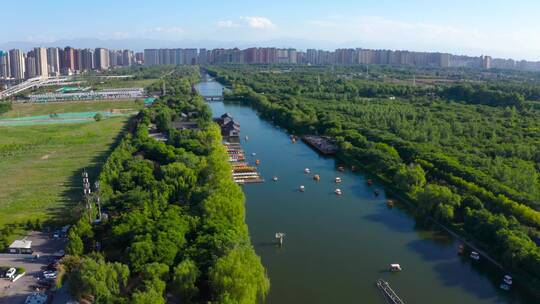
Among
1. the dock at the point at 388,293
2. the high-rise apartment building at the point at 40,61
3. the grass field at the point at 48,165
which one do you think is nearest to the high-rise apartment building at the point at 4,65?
the high-rise apartment building at the point at 40,61

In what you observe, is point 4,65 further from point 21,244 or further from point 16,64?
point 21,244

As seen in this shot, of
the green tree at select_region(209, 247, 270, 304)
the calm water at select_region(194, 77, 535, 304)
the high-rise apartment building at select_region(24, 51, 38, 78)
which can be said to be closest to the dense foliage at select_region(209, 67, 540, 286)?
the calm water at select_region(194, 77, 535, 304)

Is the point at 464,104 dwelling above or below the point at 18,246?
above

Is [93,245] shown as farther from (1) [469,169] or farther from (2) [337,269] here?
(1) [469,169]

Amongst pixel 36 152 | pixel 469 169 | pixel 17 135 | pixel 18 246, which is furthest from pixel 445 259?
pixel 17 135

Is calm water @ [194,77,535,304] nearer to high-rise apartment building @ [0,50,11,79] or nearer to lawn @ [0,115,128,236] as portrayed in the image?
lawn @ [0,115,128,236]
